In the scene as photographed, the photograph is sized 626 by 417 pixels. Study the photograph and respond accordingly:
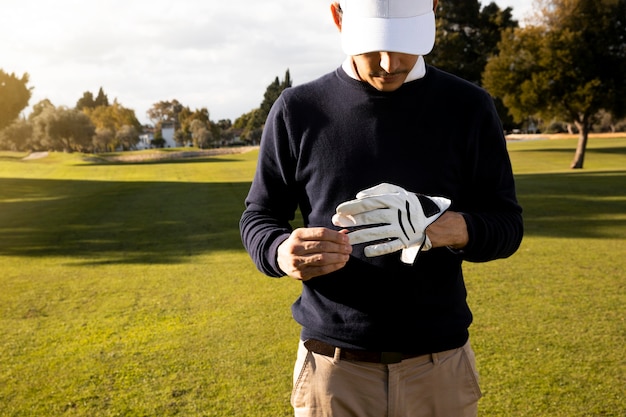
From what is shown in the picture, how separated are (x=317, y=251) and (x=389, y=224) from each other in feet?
0.95

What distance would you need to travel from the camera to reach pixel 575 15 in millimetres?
30062

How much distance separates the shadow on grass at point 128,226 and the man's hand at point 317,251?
711cm

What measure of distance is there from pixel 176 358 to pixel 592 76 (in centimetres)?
3011

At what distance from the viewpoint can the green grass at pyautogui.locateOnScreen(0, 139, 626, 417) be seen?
4223 millimetres

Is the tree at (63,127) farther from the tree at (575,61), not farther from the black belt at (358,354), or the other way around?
the black belt at (358,354)

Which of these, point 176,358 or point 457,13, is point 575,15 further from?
point 176,358

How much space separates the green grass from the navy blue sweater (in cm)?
209

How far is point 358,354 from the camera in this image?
220cm

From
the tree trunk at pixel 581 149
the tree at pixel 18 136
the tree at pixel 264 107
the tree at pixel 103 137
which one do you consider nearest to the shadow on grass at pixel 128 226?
the tree trunk at pixel 581 149

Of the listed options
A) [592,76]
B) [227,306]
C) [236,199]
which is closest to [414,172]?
[227,306]

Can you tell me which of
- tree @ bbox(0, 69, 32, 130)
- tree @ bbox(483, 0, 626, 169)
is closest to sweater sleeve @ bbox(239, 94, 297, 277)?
tree @ bbox(483, 0, 626, 169)

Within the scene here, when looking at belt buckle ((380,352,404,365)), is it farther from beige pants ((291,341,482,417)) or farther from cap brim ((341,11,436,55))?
cap brim ((341,11,436,55))

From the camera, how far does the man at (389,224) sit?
2160 mm

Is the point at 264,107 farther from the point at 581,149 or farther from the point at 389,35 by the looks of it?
the point at 389,35
